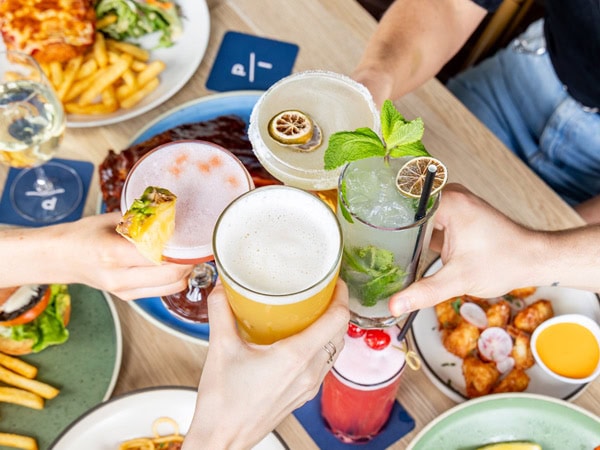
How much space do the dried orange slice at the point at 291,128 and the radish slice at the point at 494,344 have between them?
63 centimetres

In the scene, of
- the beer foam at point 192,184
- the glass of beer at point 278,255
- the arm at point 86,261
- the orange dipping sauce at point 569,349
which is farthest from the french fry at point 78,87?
the orange dipping sauce at point 569,349

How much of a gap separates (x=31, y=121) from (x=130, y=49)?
389mm

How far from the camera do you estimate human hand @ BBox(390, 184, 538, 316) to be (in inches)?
46.1

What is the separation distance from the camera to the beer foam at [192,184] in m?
1.08

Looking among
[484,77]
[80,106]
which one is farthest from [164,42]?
[484,77]

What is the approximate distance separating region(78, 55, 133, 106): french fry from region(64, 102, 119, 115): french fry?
0.02 meters

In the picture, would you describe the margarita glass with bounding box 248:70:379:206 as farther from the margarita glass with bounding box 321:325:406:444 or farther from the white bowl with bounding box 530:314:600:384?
the white bowl with bounding box 530:314:600:384

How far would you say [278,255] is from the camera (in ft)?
3.11

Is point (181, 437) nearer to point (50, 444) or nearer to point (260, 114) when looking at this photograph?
point (50, 444)

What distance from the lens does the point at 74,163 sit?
167cm

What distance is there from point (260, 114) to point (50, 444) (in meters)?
0.77

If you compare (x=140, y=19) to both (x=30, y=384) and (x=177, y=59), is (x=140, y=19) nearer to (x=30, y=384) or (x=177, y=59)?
(x=177, y=59)

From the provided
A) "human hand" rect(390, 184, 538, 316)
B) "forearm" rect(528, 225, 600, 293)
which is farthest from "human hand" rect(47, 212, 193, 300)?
"forearm" rect(528, 225, 600, 293)

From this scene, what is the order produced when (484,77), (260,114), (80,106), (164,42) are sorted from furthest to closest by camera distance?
(484,77), (164,42), (80,106), (260,114)
